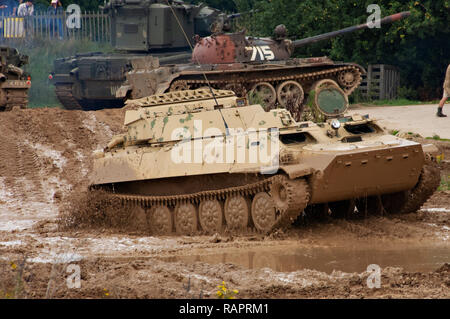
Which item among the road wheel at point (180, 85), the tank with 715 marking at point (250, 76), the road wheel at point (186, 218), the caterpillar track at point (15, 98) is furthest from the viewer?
the caterpillar track at point (15, 98)

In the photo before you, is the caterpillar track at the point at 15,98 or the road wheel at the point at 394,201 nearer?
the road wheel at the point at 394,201

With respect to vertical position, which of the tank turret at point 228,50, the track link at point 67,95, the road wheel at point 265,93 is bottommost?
the track link at point 67,95

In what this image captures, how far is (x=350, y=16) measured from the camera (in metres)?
27.1

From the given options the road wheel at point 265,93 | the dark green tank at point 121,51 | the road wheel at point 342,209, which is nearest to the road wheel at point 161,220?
the road wheel at point 342,209

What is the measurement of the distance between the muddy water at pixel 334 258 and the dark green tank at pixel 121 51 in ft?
48.0

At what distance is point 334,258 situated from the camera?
10.1 m

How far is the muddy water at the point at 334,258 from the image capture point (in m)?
9.61

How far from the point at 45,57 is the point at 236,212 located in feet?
78.8

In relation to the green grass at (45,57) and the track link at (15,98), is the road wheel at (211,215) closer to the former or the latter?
the track link at (15,98)

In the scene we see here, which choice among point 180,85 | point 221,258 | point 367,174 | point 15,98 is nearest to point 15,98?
point 15,98

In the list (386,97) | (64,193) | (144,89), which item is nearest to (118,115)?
(144,89)
